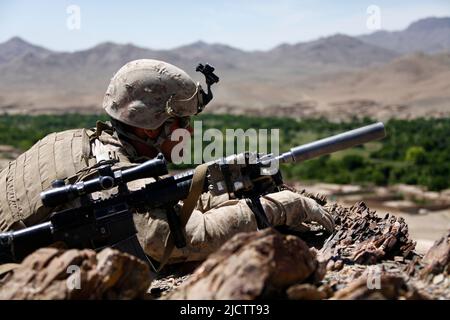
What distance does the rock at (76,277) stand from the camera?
288 centimetres

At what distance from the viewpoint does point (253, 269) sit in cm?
278

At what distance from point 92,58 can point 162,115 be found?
6517 inches

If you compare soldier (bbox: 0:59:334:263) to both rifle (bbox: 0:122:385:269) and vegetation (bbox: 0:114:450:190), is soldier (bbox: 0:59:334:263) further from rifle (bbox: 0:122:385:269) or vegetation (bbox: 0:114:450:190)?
vegetation (bbox: 0:114:450:190)

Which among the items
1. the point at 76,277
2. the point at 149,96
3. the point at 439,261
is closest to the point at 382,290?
the point at 439,261

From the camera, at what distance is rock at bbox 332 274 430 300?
2.92 metres

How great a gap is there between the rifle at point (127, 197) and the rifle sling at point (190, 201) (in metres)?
0.04

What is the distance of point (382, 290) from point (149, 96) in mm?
2405

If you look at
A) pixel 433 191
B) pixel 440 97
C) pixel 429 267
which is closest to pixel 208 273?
pixel 429 267

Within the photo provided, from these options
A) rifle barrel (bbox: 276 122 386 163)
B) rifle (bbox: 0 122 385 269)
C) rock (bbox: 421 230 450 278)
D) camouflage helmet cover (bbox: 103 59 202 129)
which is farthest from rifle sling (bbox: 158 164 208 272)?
rock (bbox: 421 230 450 278)

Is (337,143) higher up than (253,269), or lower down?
higher up

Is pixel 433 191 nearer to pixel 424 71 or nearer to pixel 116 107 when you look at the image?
pixel 116 107

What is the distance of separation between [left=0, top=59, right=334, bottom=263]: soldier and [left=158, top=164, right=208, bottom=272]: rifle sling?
0.05 m

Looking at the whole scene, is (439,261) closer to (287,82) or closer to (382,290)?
(382,290)

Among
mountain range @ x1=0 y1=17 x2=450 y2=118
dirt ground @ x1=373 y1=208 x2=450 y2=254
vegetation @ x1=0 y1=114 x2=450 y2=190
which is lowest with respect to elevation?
dirt ground @ x1=373 y1=208 x2=450 y2=254
